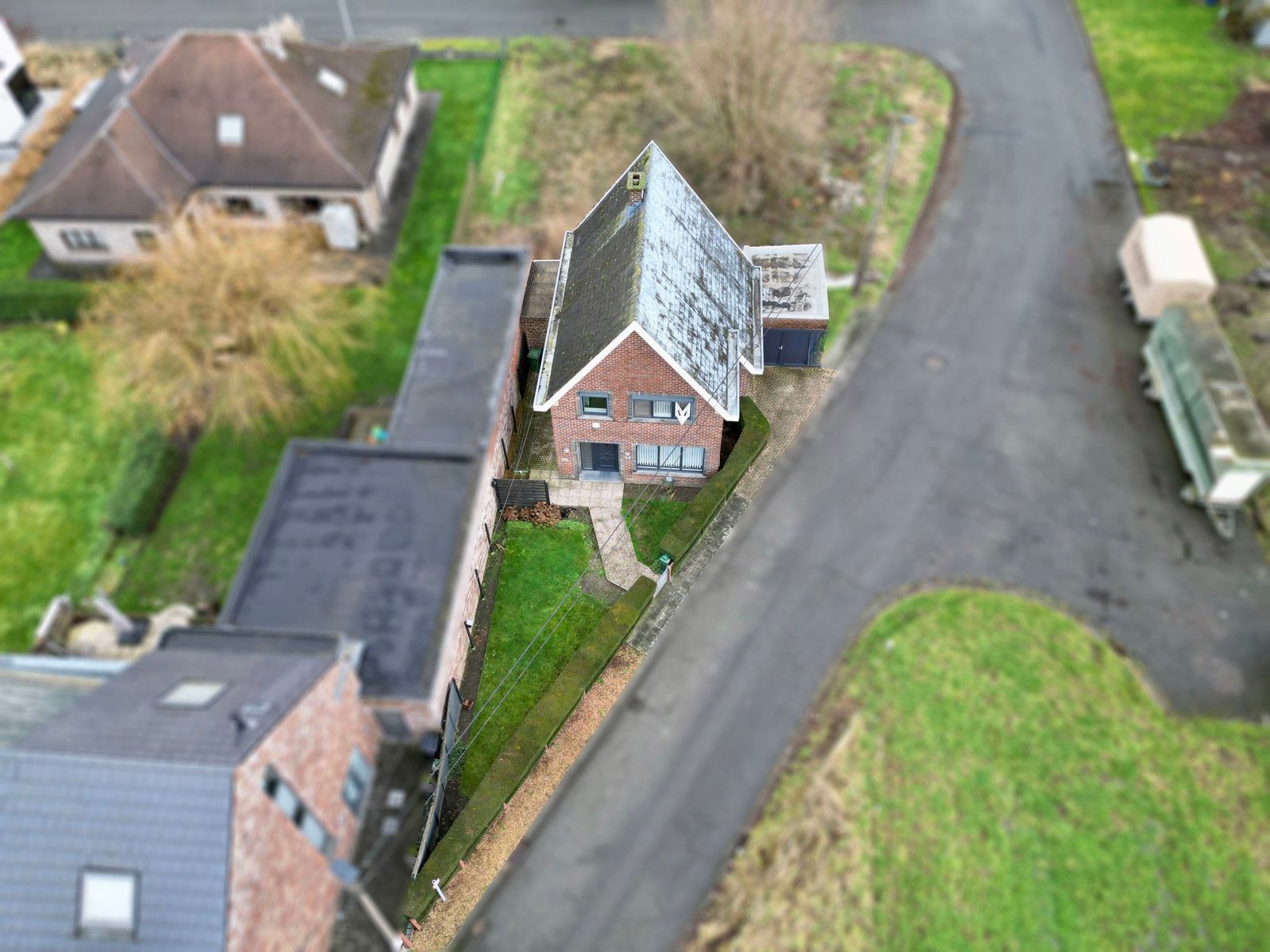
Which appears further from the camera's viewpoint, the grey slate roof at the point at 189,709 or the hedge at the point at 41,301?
the hedge at the point at 41,301

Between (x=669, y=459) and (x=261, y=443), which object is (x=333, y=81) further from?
(x=669, y=459)

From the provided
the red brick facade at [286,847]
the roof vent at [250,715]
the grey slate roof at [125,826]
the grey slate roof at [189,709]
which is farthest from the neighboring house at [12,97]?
the red brick facade at [286,847]

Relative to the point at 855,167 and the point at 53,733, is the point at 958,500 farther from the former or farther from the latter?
the point at 53,733

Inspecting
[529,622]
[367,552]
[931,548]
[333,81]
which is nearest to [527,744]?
[529,622]

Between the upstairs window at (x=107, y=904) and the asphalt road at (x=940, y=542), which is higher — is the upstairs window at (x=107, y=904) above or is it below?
above

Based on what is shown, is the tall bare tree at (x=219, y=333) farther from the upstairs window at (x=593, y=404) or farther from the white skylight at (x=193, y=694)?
the upstairs window at (x=593, y=404)

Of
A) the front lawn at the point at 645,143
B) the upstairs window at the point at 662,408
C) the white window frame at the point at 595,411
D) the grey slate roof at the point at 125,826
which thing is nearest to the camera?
the grey slate roof at the point at 125,826
